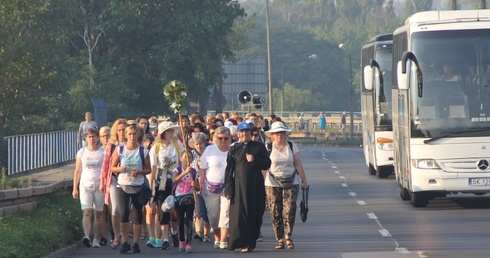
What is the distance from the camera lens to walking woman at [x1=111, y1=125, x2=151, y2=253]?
18188mm

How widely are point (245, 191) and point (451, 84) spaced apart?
25.4 feet

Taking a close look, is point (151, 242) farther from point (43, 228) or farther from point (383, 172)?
point (383, 172)

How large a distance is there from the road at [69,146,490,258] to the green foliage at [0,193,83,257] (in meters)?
0.53

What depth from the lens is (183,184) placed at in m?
18.6

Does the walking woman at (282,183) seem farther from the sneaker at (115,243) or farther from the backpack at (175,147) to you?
the sneaker at (115,243)

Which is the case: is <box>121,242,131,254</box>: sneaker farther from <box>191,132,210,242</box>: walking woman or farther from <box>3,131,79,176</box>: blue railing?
<box>3,131,79,176</box>: blue railing

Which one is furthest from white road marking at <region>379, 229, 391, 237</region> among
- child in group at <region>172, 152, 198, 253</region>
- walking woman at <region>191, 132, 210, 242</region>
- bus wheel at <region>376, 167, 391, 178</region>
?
bus wheel at <region>376, 167, 391, 178</region>

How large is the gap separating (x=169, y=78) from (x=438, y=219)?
36703 millimetres

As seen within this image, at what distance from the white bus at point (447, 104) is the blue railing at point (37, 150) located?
1112 cm

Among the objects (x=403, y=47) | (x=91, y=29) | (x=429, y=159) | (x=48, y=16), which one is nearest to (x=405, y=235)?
(x=429, y=159)

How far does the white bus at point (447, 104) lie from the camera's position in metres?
24.7

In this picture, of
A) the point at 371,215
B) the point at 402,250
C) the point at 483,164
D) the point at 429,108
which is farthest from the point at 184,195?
the point at 483,164

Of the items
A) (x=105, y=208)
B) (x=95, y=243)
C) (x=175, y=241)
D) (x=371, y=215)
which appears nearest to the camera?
(x=95, y=243)

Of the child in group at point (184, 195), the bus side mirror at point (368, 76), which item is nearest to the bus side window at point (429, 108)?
the bus side mirror at point (368, 76)
